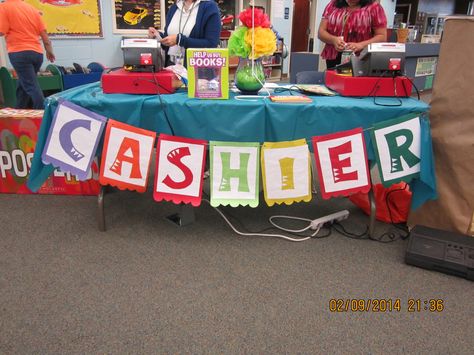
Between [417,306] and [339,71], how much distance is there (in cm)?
116

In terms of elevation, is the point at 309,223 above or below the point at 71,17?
below

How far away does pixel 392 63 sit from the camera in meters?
1.72

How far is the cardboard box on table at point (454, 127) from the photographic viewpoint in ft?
5.38

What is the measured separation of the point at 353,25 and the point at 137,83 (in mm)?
1368

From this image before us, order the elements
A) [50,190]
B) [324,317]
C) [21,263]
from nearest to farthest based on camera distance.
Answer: [324,317]
[21,263]
[50,190]

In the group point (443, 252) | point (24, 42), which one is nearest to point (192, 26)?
point (443, 252)

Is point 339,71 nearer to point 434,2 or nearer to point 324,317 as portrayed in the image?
point 324,317

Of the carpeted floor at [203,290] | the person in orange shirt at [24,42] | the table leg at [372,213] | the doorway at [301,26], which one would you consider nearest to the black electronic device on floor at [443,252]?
the carpeted floor at [203,290]

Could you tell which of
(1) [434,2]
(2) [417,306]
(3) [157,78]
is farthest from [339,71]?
(1) [434,2]

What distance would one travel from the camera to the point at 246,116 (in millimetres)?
1641

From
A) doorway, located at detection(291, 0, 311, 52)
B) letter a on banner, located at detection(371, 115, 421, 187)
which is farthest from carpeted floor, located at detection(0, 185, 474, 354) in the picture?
doorway, located at detection(291, 0, 311, 52)

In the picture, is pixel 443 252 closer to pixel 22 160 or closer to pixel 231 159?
pixel 231 159

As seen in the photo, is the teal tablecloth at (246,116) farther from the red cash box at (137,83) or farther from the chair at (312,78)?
the chair at (312,78)

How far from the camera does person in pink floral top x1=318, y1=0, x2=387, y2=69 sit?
2.21 meters
